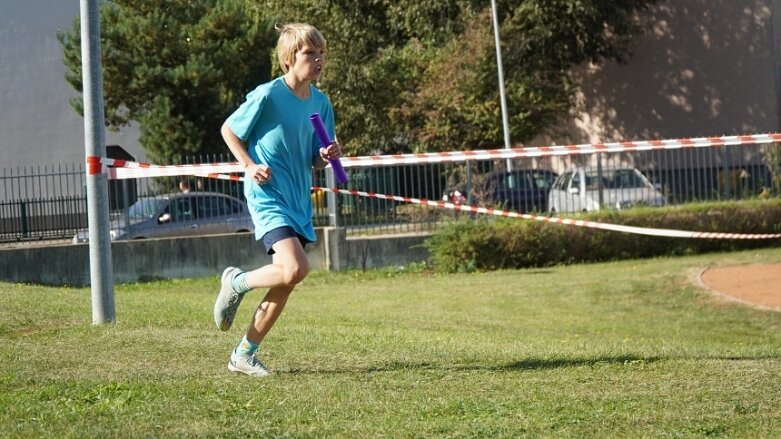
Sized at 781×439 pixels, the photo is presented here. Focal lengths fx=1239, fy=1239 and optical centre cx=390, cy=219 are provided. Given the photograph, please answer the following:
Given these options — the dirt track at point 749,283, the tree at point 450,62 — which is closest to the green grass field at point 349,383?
the dirt track at point 749,283

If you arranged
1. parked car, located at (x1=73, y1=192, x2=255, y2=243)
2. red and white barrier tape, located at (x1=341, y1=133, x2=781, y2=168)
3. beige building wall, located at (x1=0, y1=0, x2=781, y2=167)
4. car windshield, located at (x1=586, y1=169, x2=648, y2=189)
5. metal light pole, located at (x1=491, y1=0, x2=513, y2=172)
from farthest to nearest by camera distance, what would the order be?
beige building wall, located at (x1=0, y1=0, x2=781, y2=167)
metal light pole, located at (x1=491, y1=0, x2=513, y2=172)
car windshield, located at (x1=586, y1=169, x2=648, y2=189)
parked car, located at (x1=73, y1=192, x2=255, y2=243)
red and white barrier tape, located at (x1=341, y1=133, x2=781, y2=168)

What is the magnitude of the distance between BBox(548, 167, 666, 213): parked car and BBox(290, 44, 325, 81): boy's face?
1539 centimetres

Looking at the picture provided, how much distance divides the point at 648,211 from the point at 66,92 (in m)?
25.3

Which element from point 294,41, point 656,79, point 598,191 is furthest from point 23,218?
point 656,79

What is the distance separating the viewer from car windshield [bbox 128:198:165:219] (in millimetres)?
20953

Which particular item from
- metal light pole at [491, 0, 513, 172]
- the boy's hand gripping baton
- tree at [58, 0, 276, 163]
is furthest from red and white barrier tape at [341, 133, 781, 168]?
tree at [58, 0, 276, 163]

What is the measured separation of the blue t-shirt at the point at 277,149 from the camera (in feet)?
23.0

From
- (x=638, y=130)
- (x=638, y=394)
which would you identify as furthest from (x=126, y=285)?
(x=638, y=130)

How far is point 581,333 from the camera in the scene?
44.1 ft

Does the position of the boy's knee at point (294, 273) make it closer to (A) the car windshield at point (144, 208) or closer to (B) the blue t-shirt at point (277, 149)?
(B) the blue t-shirt at point (277, 149)

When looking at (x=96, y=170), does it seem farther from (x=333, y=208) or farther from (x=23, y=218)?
(x=23, y=218)

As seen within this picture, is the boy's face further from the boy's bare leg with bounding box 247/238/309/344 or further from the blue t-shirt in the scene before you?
the boy's bare leg with bounding box 247/238/309/344

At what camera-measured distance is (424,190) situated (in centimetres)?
2178

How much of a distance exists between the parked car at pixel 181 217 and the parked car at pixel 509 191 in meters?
3.80
